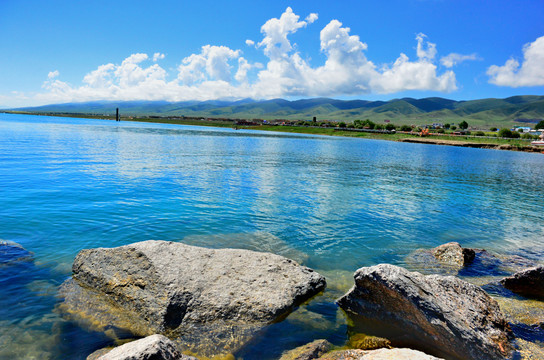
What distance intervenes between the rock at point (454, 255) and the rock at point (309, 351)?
1004cm

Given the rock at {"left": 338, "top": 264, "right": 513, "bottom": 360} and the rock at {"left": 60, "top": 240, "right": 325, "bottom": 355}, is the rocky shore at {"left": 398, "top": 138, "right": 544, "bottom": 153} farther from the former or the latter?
the rock at {"left": 60, "top": 240, "right": 325, "bottom": 355}

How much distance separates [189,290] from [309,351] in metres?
4.29

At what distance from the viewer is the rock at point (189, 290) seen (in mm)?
9828

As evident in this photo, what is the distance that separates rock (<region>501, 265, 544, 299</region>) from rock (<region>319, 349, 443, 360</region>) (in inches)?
350

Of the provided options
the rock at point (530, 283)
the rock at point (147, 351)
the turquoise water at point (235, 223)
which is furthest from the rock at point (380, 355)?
the rock at point (530, 283)

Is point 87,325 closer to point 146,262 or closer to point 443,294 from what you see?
point 146,262

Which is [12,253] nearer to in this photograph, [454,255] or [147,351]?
[147,351]

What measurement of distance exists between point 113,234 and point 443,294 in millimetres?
16487

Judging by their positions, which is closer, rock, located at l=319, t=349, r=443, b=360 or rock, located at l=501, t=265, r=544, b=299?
rock, located at l=319, t=349, r=443, b=360

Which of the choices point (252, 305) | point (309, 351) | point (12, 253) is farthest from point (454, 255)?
point (12, 253)

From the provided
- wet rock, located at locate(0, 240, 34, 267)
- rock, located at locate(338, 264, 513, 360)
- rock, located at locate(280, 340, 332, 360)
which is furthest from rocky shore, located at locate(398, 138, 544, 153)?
wet rock, located at locate(0, 240, 34, 267)

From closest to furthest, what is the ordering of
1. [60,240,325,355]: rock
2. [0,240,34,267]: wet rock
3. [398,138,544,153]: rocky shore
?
1. [60,240,325,355]: rock
2. [0,240,34,267]: wet rock
3. [398,138,544,153]: rocky shore

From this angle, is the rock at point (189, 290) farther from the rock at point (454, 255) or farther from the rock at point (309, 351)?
the rock at point (454, 255)

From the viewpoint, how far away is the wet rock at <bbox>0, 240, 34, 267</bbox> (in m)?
13.8
